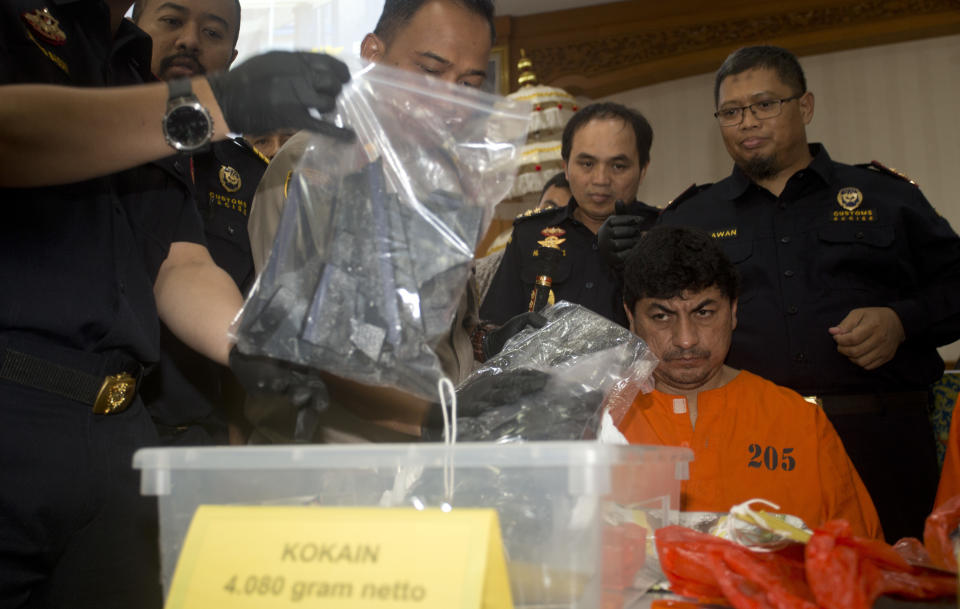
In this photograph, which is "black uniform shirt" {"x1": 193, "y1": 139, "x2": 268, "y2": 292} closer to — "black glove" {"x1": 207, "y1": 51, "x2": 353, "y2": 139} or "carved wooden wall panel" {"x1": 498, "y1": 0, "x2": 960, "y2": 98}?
"black glove" {"x1": 207, "y1": 51, "x2": 353, "y2": 139}

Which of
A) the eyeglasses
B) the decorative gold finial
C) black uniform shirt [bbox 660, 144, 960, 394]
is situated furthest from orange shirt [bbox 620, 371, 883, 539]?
the decorative gold finial

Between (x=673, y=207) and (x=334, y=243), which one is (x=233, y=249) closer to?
(x=334, y=243)

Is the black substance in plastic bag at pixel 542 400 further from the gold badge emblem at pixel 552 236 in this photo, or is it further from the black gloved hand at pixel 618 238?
the gold badge emblem at pixel 552 236

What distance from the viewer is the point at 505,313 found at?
197 centimetres

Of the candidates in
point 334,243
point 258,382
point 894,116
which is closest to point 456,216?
point 334,243

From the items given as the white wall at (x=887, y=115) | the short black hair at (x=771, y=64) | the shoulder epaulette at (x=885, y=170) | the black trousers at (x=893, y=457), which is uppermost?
the white wall at (x=887, y=115)

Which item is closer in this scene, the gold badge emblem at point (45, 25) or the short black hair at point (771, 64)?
the gold badge emblem at point (45, 25)

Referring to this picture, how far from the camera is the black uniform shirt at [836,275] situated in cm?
165

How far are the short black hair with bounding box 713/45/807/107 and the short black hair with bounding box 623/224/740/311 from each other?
542 mm

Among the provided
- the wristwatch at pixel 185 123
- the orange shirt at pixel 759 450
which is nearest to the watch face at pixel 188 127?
the wristwatch at pixel 185 123

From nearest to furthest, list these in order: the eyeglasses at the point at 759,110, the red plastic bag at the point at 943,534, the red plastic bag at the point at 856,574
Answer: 1. the red plastic bag at the point at 856,574
2. the red plastic bag at the point at 943,534
3. the eyeglasses at the point at 759,110

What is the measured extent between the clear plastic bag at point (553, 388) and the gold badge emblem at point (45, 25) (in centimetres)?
61

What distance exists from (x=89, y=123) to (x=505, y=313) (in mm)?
1331

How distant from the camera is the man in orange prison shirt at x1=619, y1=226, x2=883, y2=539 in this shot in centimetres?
134
